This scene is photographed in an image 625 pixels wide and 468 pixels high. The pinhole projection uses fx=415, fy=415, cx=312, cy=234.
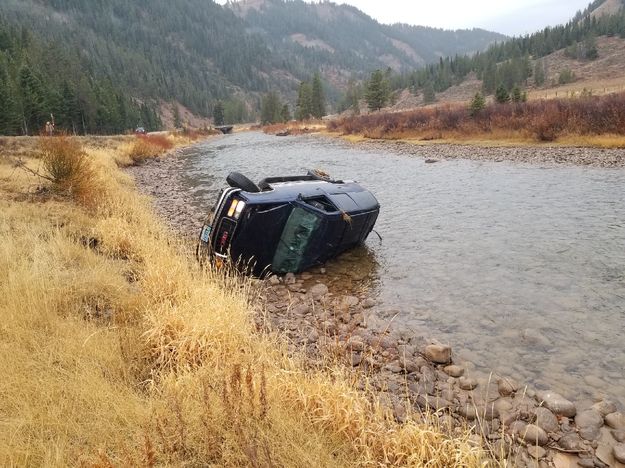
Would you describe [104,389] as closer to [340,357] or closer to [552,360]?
[340,357]

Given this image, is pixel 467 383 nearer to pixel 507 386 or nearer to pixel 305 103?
pixel 507 386

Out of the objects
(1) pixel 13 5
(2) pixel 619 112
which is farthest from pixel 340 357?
(1) pixel 13 5

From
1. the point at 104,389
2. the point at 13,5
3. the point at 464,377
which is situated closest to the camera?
the point at 104,389

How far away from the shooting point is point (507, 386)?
4496 mm

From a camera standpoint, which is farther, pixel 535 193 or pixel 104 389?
pixel 535 193

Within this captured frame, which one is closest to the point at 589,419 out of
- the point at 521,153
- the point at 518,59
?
the point at 521,153

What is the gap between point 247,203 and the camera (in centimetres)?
712

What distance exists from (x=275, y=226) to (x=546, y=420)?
4.95 meters

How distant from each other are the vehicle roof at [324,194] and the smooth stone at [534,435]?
5.03 m

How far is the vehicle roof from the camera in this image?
741 centimetres

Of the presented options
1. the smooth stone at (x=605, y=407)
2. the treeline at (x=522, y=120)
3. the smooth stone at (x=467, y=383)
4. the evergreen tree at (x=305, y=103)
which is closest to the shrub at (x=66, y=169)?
the smooth stone at (x=467, y=383)

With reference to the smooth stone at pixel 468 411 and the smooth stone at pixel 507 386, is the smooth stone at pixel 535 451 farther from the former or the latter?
the smooth stone at pixel 507 386

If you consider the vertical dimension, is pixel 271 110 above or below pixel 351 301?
above

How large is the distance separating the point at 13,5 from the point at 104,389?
233817mm
